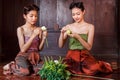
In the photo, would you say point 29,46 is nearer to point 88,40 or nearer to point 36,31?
point 36,31

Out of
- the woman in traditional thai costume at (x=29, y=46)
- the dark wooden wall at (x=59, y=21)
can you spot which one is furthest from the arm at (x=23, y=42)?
the dark wooden wall at (x=59, y=21)

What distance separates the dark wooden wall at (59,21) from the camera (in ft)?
12.8

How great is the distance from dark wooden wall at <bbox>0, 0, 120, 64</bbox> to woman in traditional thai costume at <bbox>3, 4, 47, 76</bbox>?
1.51 metres

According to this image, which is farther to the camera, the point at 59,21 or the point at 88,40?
the point at 59,21

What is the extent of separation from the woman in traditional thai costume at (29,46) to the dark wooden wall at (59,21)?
1506 mm

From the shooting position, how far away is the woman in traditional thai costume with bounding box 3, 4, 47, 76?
2467 mm

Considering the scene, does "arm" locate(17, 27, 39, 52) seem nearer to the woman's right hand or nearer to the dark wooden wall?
the woman's right hand

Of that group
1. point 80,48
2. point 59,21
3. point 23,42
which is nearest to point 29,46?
point 23,42

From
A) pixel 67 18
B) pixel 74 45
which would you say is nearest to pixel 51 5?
pixel 67 18

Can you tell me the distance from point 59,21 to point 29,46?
1.67 meters

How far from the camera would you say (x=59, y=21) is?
13.5 ft

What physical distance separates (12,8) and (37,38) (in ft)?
6.14

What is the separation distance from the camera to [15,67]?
2.51 metres

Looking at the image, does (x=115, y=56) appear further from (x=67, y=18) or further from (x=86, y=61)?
(x=86, y=61)
